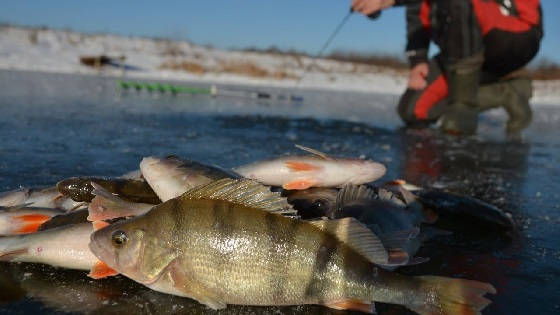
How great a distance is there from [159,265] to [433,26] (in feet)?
26.3

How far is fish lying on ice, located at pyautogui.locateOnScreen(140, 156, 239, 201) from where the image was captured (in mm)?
2348

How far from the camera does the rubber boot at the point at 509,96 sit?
359 inches

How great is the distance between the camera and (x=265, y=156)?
545cm

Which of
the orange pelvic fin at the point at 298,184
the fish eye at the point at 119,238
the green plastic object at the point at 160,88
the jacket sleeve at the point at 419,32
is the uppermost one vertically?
the jacket sleeve at the point at 419,32

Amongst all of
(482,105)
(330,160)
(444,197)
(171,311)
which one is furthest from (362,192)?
(482,105)

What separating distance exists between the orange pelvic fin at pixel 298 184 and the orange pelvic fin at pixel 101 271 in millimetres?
1112

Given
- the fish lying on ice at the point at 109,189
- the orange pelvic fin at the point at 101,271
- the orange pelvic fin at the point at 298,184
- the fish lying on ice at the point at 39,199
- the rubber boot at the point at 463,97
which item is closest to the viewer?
the orange pelvic fin at the point at 101,271

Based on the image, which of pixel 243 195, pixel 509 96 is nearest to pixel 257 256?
pixel 243 195

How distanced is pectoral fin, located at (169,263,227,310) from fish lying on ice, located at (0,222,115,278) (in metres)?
0.50

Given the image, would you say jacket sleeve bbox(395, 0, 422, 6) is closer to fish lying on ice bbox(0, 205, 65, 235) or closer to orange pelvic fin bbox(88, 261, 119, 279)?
fish lying on ice bbox(0, 205, 65, 235)

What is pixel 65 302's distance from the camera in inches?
74.1

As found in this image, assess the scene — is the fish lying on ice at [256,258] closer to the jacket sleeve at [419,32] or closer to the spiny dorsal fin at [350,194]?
the spiny dorsal fin at [350,194]

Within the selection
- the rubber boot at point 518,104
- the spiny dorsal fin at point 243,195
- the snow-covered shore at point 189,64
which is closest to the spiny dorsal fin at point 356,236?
the spiny dorsal fin at point 243,195

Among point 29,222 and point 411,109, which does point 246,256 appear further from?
point 411,109
